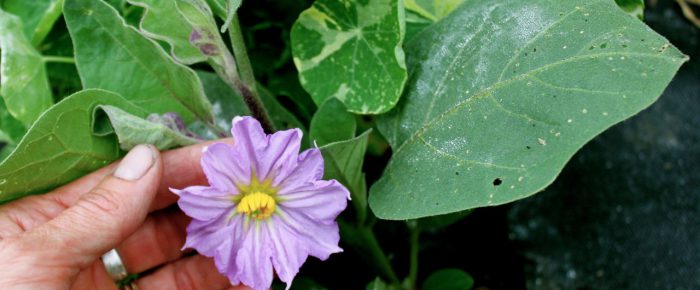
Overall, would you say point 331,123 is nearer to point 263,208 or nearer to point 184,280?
point 263,208

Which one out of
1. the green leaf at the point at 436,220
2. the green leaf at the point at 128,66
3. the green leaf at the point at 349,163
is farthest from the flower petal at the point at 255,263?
the green leaf at the point at 436,220

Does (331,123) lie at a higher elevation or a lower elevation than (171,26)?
lower

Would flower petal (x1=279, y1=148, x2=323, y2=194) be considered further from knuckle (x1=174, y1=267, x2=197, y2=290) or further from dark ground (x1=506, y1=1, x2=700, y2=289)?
dark ground (x1=506, y1=1, x2=700, y2=289)

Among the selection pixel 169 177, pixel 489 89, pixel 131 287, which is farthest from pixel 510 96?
pixel 131 287

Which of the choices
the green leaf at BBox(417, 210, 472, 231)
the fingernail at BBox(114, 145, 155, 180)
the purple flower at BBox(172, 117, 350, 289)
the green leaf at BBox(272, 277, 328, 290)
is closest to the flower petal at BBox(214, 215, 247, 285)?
the purple flower at BBox(172, 117, 350, 289)

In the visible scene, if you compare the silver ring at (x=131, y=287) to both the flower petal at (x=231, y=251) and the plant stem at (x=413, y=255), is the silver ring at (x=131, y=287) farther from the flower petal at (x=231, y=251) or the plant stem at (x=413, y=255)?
the plant stem at (x=413, y=255)
